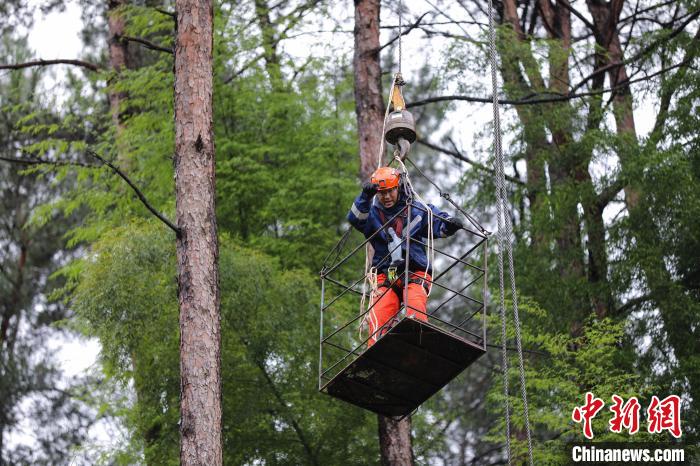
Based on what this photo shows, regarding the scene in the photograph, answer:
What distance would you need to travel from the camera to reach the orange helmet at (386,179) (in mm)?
8750

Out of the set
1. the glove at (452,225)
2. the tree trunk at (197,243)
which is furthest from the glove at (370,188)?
the tree trunk at (197,243)

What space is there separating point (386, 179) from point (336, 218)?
8.08m

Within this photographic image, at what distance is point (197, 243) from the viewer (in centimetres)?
973

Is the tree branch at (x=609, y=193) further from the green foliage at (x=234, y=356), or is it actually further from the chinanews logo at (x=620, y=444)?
the green foliage at (x=234, y=356)

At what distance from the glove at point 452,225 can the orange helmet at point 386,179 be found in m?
0.45

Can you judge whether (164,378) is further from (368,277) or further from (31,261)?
(31,261)

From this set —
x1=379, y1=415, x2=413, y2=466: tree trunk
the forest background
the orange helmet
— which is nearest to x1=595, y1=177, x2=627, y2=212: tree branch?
the forest background

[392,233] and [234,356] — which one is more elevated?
[234,356]

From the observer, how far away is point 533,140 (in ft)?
53.6

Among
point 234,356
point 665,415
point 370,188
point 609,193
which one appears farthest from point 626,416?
point 370,188

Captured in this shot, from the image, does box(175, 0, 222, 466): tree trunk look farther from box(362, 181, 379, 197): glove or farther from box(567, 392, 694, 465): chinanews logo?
box(567, 392, 694, 465): chinanews logo

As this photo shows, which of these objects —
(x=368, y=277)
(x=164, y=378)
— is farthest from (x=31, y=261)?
(x=368, y=277)

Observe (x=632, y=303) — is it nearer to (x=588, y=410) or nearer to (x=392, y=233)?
(x=588, y=410)

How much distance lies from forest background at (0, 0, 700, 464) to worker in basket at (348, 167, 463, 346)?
3588 millimetres
